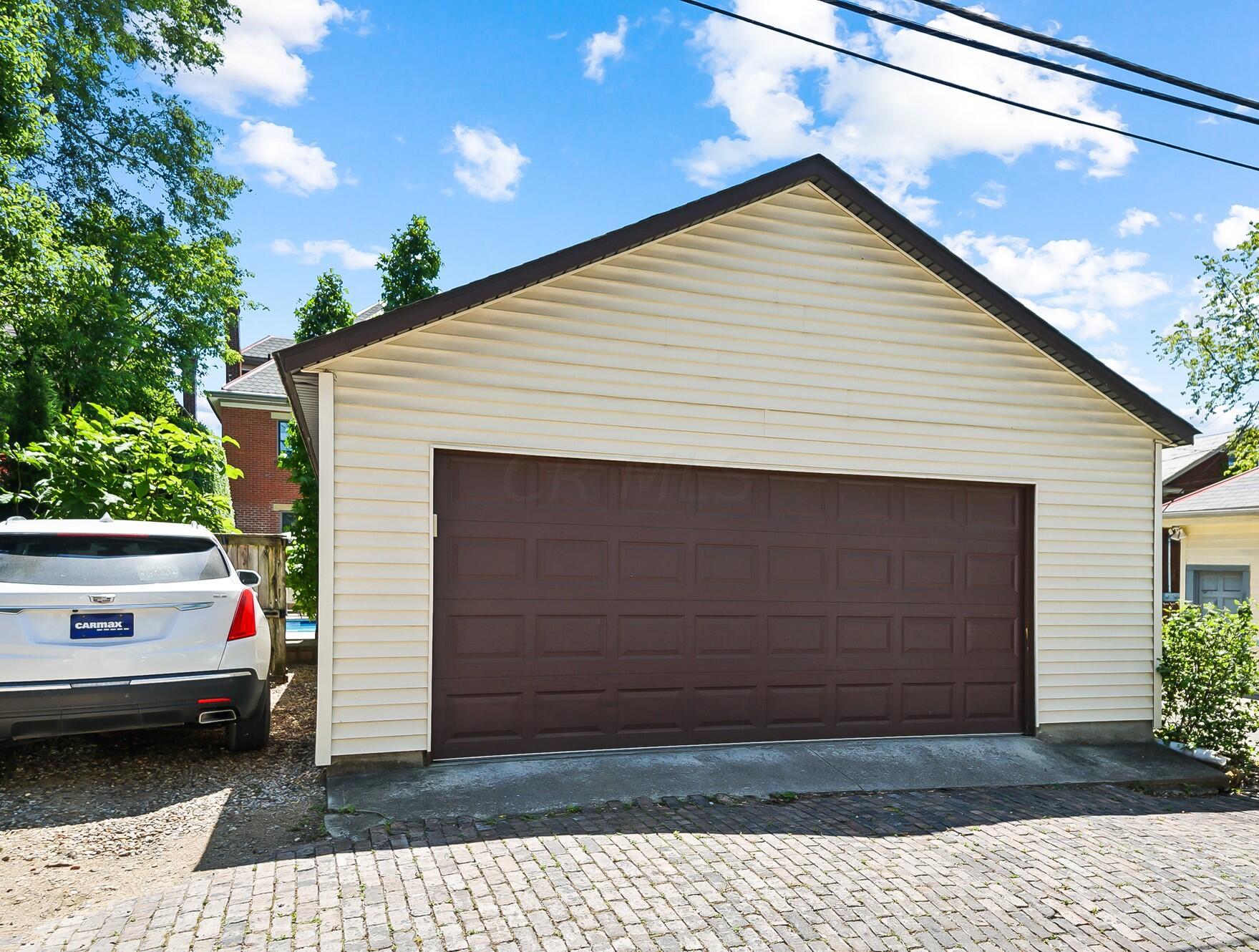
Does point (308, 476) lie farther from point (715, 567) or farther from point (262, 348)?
point (262, 348)

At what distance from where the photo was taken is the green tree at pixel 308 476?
428 inches

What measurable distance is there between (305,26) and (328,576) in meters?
5.30

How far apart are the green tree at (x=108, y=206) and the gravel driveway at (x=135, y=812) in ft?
32.3

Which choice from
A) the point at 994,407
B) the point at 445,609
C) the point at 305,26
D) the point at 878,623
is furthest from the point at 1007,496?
the point at 305,26

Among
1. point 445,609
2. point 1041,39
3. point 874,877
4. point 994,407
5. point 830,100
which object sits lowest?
point 874,877

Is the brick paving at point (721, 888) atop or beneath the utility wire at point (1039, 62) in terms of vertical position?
beneath

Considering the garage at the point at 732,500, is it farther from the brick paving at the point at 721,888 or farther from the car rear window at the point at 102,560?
the brick paving at the point at 721,888

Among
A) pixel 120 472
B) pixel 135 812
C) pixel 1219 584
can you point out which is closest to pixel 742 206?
pixel 135 812

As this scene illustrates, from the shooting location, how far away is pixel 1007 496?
24.3 feet

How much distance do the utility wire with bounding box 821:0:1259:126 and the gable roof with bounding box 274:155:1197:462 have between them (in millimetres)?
1653

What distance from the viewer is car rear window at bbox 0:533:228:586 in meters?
5.04

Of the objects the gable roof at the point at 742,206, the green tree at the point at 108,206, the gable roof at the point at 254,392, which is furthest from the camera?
the gable roof at the point at 254,392

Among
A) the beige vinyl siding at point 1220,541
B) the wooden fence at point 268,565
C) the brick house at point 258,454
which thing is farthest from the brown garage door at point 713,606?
the brick house at point 258,454

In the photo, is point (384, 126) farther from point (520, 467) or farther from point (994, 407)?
point (994, 407)
